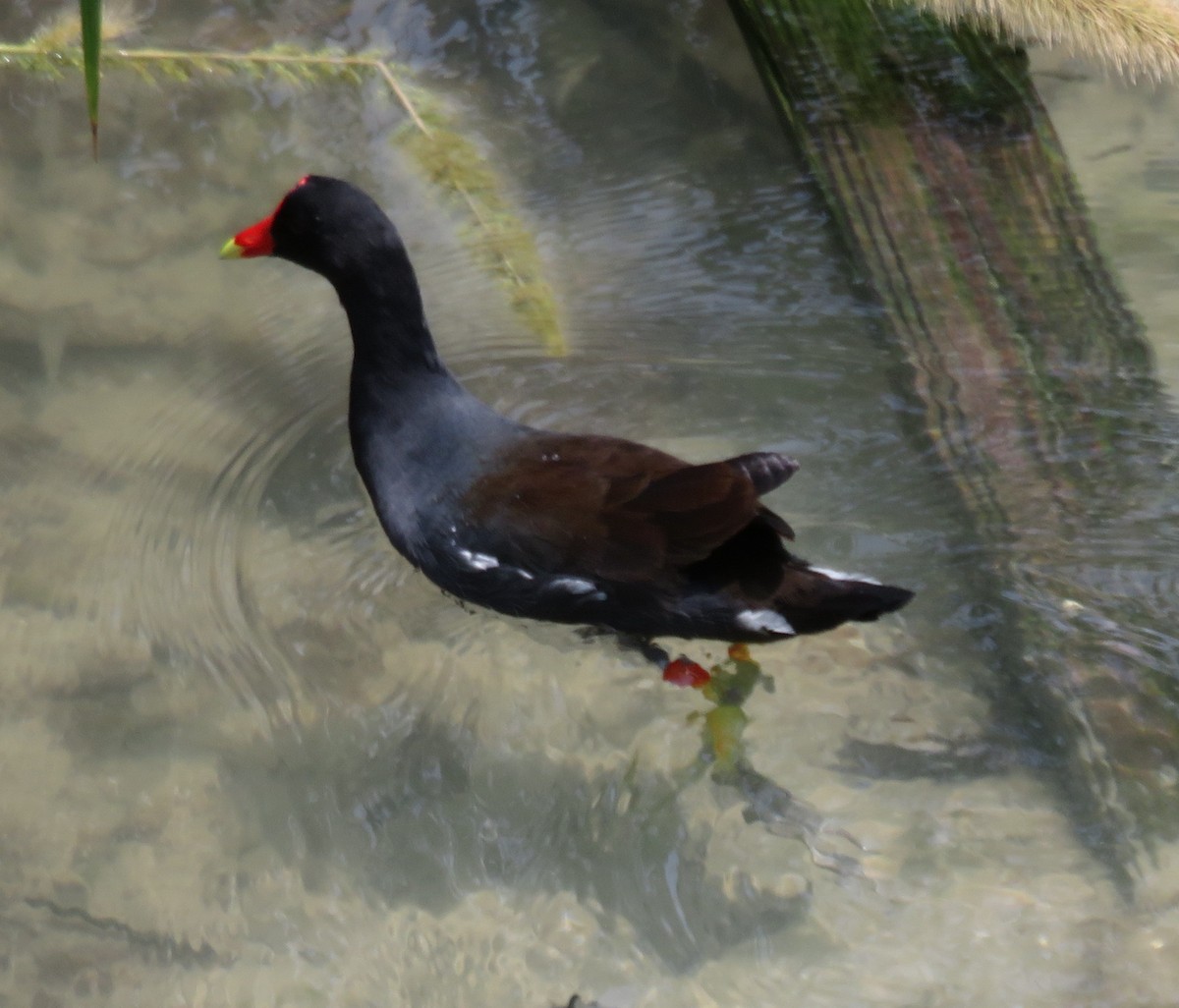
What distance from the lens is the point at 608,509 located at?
2.40m

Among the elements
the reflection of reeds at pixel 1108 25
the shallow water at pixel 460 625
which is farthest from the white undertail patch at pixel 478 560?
the reflection of reeds at pixel 1108 25

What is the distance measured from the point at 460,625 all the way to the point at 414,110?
1.56 metres

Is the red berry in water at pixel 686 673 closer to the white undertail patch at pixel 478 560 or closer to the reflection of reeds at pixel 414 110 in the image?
the white undertail patch at pixel 478 560

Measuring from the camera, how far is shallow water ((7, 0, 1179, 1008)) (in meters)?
2.22

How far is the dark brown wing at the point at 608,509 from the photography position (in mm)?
2305

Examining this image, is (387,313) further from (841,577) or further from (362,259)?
(841,577)

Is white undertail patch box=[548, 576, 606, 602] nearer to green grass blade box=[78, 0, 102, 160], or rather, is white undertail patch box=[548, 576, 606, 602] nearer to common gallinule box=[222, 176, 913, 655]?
common gallinule box=[222, 176, 913, 655]

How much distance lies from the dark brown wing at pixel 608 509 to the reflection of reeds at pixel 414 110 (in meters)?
0.68

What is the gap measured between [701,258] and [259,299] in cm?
114

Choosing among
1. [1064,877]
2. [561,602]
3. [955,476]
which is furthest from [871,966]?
[955,476]

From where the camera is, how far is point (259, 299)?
10.7 feet

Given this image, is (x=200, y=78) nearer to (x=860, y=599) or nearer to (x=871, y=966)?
(x=860, y=599)

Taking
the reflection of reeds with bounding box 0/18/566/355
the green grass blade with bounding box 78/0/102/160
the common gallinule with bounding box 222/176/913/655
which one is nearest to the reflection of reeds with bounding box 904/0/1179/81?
the reflection of reeds with bounding box 0/18/566/355

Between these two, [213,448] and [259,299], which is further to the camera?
[259,299]
